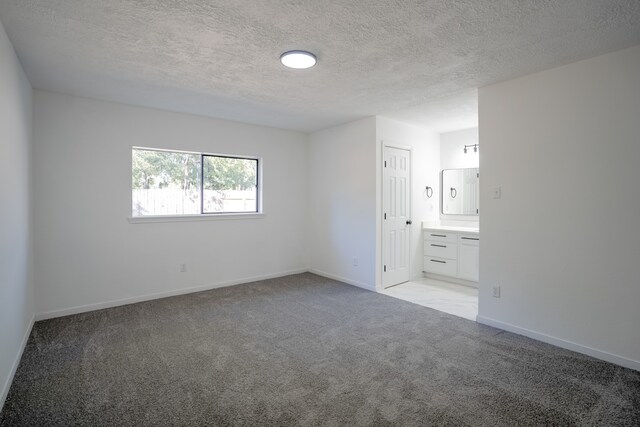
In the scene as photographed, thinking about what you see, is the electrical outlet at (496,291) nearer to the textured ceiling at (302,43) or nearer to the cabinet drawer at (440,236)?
the cabinet drawer at (440,236)

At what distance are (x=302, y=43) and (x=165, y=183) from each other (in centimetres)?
293

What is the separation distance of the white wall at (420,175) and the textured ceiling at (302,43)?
1286 mm

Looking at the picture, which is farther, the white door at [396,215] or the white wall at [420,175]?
the white wall at [420,175]

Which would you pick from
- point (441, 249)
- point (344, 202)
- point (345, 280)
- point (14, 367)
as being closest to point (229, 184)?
point (344, 202)

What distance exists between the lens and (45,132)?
3.54 meters

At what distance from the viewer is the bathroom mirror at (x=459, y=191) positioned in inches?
206

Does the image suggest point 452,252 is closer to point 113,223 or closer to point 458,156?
point 458,156

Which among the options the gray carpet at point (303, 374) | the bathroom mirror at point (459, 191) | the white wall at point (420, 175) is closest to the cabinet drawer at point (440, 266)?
the white wall at point (420, 175)

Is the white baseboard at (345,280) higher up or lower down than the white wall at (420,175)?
lower down

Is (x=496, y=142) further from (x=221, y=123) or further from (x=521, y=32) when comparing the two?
(x=221, y=123)

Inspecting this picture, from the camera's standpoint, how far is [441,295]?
4414 millimetres

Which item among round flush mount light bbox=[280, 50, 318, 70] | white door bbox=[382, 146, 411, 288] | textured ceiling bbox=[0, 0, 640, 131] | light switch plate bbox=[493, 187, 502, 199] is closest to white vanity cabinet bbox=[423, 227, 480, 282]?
white door bbox=[382, 146, 411, 288]

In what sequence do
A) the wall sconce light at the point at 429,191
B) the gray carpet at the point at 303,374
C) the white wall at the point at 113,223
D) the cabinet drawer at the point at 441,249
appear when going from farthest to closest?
the wall sconce light at the point at 429,191, the cabinet drawer at the point at 441,249, the white wall at the point at 113,223, the gray carpet at the point at 303,374

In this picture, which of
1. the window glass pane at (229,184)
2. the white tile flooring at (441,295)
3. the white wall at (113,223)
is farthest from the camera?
the window glass pane at (229,184)
